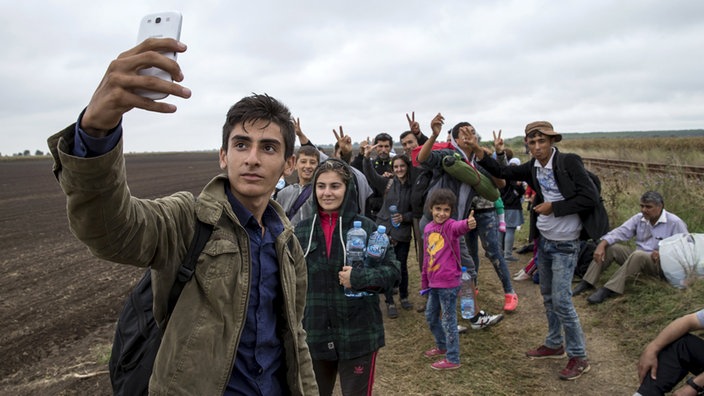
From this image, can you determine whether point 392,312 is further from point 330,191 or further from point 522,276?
point 330,191

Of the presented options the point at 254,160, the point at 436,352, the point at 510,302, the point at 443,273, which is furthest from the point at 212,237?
the point at 510,302

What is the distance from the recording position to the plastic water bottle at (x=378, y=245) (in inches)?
120

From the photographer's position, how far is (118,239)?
1214 mm

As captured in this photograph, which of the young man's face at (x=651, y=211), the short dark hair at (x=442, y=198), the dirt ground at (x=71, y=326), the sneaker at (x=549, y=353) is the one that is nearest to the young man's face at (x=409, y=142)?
the short dark hair at (x=442, y=198)

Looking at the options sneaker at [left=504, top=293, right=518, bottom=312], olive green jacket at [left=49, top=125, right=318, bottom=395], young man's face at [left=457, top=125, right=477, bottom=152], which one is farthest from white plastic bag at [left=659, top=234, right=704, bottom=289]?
olive green jacket at [left=49, top=125, right=318, bottom=395]

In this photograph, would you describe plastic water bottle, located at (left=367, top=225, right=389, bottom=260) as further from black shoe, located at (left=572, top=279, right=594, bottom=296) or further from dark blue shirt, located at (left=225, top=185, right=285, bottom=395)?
black shoe, located at (left=572, top=279, right=594, bottom=296)

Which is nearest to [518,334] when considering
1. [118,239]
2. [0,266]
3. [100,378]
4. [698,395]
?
[698,395]

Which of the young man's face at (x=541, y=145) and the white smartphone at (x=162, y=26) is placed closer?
the white smartphone at (x=162, y=26)

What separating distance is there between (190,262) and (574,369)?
4066 millimetres

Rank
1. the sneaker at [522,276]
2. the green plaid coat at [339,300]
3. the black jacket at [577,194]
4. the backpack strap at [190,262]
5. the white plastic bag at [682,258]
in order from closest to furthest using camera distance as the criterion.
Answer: the backpack strap at [190,262] → the green plaid coat at [339,300] → the black jacket at [577,194] → the white plastic bag at [682,258] → the sneaker at [522,276]

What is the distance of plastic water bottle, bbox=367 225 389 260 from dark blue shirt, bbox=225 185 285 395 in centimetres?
128

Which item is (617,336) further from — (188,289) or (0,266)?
(0,266)

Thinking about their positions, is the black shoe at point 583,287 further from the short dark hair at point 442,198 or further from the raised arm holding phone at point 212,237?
the raised arm holding phone at point 212,237

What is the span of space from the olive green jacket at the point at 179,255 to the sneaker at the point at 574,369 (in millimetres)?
3787
